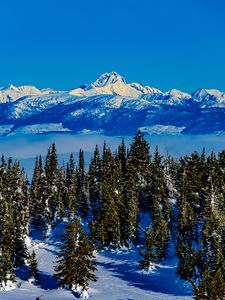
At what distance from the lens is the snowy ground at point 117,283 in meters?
91.6

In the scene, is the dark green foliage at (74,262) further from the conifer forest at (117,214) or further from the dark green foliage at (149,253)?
the dark green foliage at (149,253)

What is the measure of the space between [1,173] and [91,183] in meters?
27.3

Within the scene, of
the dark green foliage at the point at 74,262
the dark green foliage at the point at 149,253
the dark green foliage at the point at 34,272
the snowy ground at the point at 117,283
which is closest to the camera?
the snowy ground at the point at 117,283

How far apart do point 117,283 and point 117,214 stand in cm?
2578

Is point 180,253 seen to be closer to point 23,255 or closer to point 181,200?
point 181,200

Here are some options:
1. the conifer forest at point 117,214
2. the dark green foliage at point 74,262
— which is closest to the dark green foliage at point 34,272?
the conifer forest at point 117,214

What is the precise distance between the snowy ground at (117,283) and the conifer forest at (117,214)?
6.28 ft

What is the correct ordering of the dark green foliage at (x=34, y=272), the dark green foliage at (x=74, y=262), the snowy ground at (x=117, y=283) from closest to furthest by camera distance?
1. the snowy ground at (x=117, y=283)
2. the dark green foliage at (x=74, y=262)
3. the dark green foliage at (x=34, y=272)

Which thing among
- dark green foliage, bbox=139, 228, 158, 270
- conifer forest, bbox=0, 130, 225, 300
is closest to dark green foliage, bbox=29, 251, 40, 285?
conifer forest, bbox=0, 130, 225, 300

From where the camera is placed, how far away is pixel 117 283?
104 m

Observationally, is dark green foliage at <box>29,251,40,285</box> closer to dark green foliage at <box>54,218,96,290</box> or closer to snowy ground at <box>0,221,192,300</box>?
snowy ground at <box>0,221,192,300</box>

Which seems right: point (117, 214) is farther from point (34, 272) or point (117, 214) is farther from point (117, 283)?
point (34, 272)

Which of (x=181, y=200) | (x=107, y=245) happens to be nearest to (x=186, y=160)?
(x=181, y=200)

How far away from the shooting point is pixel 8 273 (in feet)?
316
